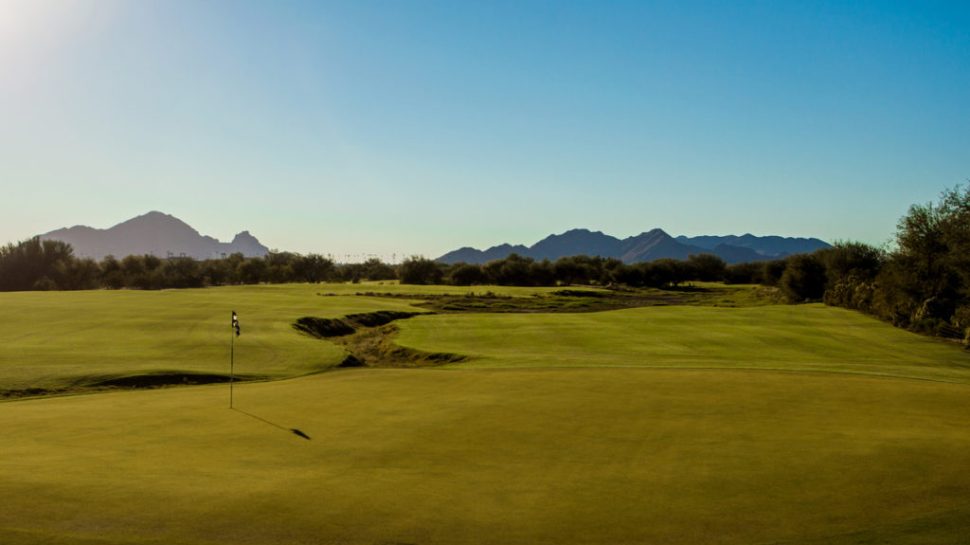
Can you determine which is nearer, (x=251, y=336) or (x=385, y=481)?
(x=385, y=481)

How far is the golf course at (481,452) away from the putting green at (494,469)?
63 mm

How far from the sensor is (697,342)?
4584cm

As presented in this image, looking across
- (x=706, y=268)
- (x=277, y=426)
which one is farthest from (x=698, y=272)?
(x=277, y=426)

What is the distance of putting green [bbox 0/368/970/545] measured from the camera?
10.5m

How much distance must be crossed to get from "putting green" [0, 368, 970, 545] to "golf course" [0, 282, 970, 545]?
0.06 metres

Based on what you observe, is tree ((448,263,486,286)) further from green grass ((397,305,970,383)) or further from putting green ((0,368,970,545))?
putting green ((0,368,970,545))

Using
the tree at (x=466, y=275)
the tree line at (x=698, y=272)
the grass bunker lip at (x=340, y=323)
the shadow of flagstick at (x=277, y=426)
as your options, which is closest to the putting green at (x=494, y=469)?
the shadow of flagstick at (x=277, y=426)

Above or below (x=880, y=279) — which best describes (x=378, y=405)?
below

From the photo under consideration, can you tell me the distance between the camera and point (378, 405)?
70.7ft

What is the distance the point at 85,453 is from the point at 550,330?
40.5m

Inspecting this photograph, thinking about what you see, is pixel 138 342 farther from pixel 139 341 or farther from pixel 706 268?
pixel 706 268

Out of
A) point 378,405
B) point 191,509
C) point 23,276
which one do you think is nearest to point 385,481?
point 191,509

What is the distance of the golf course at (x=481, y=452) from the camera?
10602 millimetres

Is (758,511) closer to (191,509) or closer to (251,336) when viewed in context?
(191,509)
